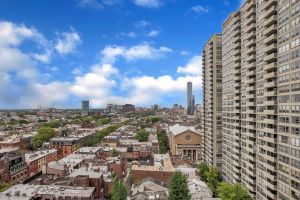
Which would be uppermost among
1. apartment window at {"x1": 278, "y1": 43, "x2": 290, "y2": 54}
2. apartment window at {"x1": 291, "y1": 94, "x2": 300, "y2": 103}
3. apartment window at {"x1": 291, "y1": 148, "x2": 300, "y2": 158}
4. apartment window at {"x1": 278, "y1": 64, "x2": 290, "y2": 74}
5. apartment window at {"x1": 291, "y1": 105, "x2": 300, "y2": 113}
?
apartment window at {"x1": 278, "y1": 43, "x2": 290, "y2": 54}

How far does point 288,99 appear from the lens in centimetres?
5934

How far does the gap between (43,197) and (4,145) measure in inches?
4264

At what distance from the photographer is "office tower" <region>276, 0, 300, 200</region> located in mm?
55812

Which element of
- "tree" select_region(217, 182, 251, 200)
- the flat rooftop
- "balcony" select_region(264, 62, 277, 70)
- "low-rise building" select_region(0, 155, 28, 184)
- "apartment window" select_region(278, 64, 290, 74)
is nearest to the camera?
"apartment window" select_region(278, 64, 290, 74)

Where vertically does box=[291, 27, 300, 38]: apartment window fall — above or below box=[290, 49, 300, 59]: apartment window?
above

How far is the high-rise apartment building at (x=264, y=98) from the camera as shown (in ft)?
189

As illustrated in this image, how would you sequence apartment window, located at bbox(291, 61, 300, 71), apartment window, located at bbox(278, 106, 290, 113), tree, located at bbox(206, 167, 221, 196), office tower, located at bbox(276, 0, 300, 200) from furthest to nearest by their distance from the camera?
tree, located at bbox(206, 167, 221, 196) < apartment window, located at bbox(278, 106, 290, 113) < office tower, located at bbox(276, 0, 300, 200) < apartment window, located at bbox(291, 61, 300, 71)

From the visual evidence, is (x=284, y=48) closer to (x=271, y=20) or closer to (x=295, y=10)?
(x=271, y=20)

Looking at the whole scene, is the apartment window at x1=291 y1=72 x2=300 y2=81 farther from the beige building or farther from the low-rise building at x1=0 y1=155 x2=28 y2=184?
the beige building

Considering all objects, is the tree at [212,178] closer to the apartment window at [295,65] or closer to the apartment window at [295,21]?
the apartment window at [295,65]

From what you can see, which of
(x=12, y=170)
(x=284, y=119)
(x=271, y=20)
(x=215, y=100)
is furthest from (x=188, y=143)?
(x=271, y=20)

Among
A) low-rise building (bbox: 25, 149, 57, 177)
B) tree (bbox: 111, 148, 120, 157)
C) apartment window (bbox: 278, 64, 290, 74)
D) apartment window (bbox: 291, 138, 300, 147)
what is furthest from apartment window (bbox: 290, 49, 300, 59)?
tree (bbox: 111, 148, 120, 157)

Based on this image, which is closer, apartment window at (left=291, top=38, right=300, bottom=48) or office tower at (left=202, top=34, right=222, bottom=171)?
apartment window at (left=291, top=38, right=300, bottom=48)

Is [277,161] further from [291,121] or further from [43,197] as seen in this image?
[43,197]
